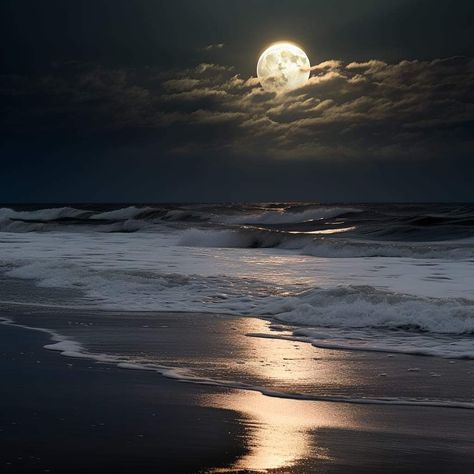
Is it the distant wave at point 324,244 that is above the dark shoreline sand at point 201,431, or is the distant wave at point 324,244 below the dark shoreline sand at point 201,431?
above

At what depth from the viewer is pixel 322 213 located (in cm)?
4891

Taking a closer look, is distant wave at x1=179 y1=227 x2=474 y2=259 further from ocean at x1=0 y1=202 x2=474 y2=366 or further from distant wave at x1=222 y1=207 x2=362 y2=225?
distant wave at x1=222 y1=207 x2=362 y2=225

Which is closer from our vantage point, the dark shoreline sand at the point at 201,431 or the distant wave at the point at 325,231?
the dark shoreline sand at the point at 201,431

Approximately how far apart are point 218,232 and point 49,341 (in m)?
21.0

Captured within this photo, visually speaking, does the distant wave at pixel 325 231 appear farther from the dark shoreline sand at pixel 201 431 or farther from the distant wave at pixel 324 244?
the dark shoreline sand at pixel 201 431

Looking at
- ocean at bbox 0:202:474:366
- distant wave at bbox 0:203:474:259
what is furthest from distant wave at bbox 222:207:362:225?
ocean at bbox 0:202:474:366

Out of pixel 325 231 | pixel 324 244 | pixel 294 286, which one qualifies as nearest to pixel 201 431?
pixel 294 286

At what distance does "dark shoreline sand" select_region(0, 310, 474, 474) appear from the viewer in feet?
12.5

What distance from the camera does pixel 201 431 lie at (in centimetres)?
442

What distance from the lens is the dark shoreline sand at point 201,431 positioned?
149 inches

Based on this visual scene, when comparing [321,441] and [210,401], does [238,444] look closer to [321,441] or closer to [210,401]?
[321,441]

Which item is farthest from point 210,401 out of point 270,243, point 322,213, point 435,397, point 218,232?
point 322,213

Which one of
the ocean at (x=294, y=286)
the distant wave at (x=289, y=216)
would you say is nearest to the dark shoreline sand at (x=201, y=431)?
the ocean at (x=294, y=286)

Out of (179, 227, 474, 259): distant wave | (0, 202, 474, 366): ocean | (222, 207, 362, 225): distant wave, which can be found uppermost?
(222, 207, 362, 225): distant wave
